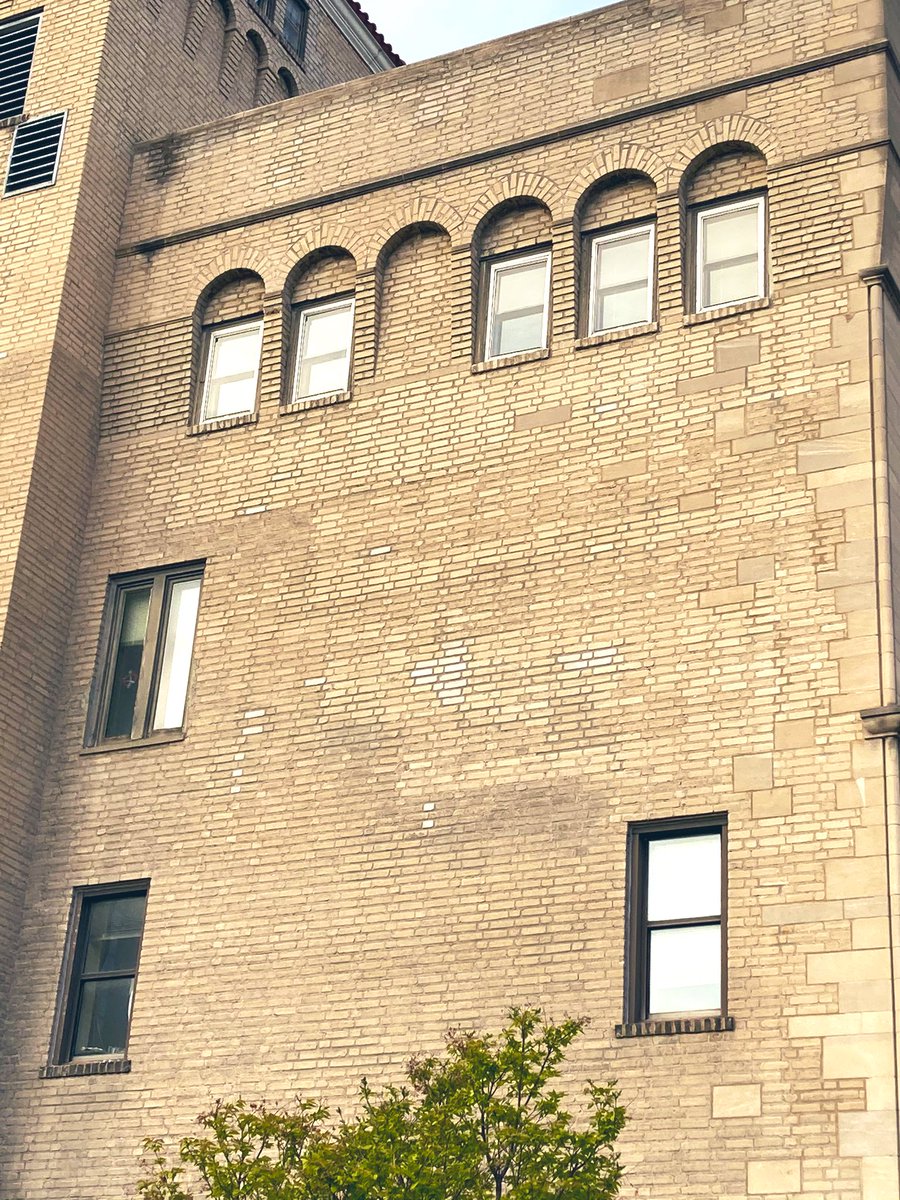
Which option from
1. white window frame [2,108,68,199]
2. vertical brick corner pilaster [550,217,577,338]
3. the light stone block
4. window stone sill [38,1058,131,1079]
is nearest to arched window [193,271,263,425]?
white window frame [2,108,68,199]

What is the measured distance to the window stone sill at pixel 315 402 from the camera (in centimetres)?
2083

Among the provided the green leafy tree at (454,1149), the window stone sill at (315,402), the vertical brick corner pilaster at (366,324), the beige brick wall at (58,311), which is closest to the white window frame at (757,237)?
the vertical brick corner pilaster at (366,324)

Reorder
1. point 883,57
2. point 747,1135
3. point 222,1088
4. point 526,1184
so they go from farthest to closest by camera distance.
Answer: point 883,57
point 222,1088
point 747,1135
point 526,1184

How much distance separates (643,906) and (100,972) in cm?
602

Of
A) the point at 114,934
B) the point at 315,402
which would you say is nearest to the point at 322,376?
the point at 315,402

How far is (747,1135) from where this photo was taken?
15.0 meters

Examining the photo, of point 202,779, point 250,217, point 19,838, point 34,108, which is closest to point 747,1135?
point 202,779

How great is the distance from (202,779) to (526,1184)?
25.7ft

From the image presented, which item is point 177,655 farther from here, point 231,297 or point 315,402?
point 231,297

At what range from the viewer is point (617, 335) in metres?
19.3

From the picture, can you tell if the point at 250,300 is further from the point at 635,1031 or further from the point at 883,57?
the point at 635,1031

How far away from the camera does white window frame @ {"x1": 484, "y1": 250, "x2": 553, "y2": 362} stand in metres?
20.0

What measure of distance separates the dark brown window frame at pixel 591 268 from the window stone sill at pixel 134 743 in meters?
6.03

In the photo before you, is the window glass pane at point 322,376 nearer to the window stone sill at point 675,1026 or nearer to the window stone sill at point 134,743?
the window stone sill at point 134,743
